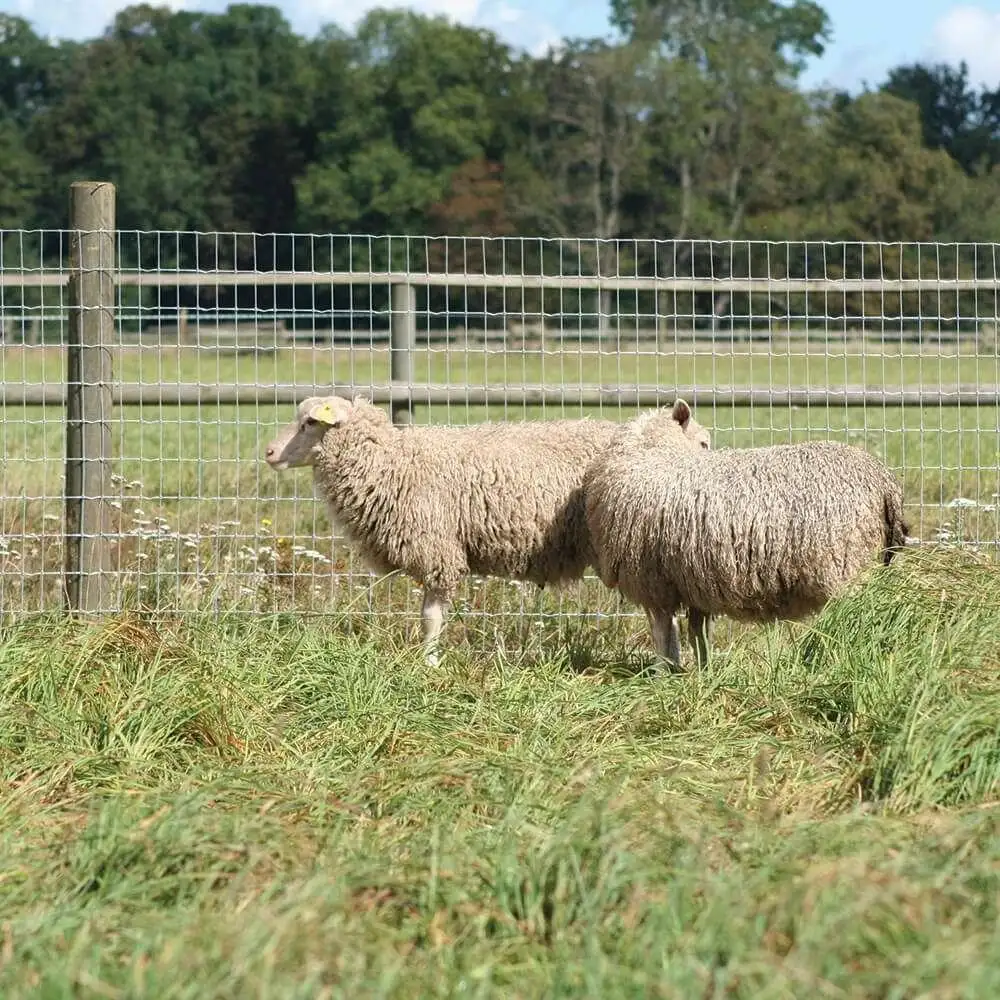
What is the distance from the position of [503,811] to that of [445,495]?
2905mm

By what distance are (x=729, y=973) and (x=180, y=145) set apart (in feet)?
183

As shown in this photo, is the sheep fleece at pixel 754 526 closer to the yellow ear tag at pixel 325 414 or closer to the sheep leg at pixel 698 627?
the sheep leg at pixel 698 627

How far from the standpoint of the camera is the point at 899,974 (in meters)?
2.95

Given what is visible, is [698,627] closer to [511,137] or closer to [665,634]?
[665,634]

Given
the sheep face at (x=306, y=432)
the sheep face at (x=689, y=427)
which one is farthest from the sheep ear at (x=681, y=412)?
the sheep face at (x=306, y=432)

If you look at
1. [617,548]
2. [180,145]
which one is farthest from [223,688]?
[180,145]

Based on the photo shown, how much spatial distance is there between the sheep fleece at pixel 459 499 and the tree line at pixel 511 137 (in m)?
33.5

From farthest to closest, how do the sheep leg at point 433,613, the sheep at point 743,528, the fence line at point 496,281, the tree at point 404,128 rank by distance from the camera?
the tree at point 404,128 → the fence line at point 496,281 → the sheep leg at point 433,613 → the sheep at point 743,528

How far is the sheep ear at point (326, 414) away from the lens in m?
6.91

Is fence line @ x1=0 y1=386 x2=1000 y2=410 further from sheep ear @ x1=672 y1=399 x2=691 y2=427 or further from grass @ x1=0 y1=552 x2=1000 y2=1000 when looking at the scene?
grass @ x1=0 y1=552 x2=1000 y2=1000

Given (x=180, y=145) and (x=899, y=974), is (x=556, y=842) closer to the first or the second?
(x=899, y=974)

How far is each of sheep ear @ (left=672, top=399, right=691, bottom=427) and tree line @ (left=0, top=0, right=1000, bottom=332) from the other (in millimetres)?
33665

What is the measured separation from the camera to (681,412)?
671 centimetres

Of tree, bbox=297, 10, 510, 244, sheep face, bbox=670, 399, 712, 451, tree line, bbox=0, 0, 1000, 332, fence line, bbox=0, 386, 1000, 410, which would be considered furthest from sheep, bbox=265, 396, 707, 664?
tree, bbox=297, 10, 510, 244
